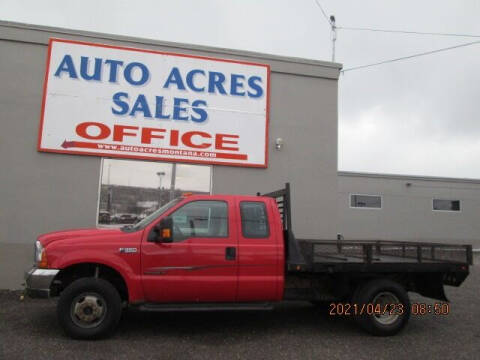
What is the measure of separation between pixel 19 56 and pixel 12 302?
17.6 ft

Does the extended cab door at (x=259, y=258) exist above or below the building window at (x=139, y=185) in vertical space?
below

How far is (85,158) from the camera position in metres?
9.09

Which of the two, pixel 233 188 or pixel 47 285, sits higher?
pixel 233 188

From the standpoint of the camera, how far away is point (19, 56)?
9.19m

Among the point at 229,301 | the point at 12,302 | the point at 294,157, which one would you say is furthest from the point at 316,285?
the point at 12,302

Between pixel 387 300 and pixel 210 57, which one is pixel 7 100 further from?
pixel 387 300

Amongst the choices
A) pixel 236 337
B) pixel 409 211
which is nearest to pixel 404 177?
pixel 409 211

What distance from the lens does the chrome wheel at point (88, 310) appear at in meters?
5.38

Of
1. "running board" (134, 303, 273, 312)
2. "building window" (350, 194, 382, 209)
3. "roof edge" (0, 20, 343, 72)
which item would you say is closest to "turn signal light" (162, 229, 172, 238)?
"running board" (134, 303, 273, 312)

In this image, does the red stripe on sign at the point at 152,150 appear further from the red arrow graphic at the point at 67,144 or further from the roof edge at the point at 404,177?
the roof edge at the point at 404,177

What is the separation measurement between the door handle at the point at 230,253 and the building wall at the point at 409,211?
54.4 ft

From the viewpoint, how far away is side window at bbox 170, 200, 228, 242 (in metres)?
5.70
